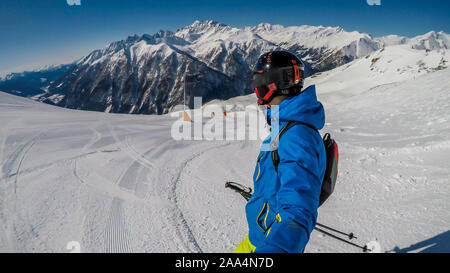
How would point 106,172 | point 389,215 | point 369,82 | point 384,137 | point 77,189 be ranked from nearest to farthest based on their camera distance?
1. point 389,215
2. point 77,189
3. point 106,172
4. point 384,137
5. point 369,82

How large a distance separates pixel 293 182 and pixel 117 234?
3.33 m

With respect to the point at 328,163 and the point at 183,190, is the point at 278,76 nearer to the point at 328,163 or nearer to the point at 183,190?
the point at 328,163

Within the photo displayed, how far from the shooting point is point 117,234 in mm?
3678

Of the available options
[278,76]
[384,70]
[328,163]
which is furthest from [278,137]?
[384,70]

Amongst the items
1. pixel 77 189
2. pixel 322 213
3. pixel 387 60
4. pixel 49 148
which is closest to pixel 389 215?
pixel 322 213

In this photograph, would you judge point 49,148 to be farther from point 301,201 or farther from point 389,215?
point 389,215

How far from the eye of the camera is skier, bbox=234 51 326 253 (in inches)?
60.3

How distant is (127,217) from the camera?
4.08 metres

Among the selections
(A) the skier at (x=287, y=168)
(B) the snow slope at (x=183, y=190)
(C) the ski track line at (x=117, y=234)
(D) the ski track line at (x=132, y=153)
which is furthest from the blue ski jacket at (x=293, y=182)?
(D) the ski track line at (x=132, y=153)

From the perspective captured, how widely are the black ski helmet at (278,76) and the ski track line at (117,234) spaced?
302 cm

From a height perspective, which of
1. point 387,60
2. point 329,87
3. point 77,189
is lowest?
point 77,189

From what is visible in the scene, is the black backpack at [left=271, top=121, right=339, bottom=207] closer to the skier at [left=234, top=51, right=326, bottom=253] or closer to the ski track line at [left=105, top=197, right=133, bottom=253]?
the skier at [left=234, top=51, right=326, bottom=253]

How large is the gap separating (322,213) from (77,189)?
5.13 meters
